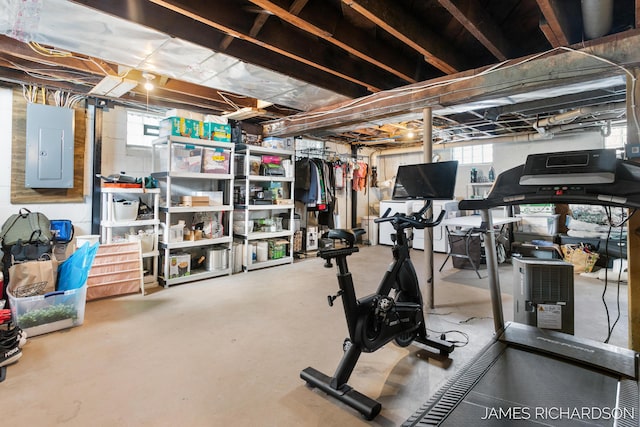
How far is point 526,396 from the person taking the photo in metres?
1.55

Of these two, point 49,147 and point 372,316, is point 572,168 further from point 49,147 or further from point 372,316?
point 49,147

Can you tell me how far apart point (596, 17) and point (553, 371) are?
2224mm

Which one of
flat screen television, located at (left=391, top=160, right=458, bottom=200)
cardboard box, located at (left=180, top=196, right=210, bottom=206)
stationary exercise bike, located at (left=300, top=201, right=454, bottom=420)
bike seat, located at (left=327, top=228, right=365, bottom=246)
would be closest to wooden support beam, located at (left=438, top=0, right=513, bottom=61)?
flat screen television, located at (left=391, top=160, right=458, bottom=200)

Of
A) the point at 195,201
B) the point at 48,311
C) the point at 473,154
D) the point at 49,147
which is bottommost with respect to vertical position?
the point at 48,311

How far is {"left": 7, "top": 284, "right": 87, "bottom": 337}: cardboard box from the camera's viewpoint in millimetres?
2668

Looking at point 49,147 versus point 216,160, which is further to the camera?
point 216,160

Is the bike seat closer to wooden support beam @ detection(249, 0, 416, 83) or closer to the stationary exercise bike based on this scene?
the stationary exercise bike

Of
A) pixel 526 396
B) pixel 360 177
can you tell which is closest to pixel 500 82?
pixel 526 396

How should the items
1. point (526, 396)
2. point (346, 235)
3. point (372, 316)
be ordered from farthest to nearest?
point (372, 316)
point (346, 235)
point (526, 396)

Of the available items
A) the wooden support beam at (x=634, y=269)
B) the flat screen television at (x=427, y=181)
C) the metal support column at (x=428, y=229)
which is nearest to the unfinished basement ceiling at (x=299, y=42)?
the metal support column at (x=428, y=229)

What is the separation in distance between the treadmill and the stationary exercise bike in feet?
1.59

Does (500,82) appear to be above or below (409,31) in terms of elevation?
below

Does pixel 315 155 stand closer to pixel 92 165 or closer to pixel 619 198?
pixel 92 165

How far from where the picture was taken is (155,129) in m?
4.72
